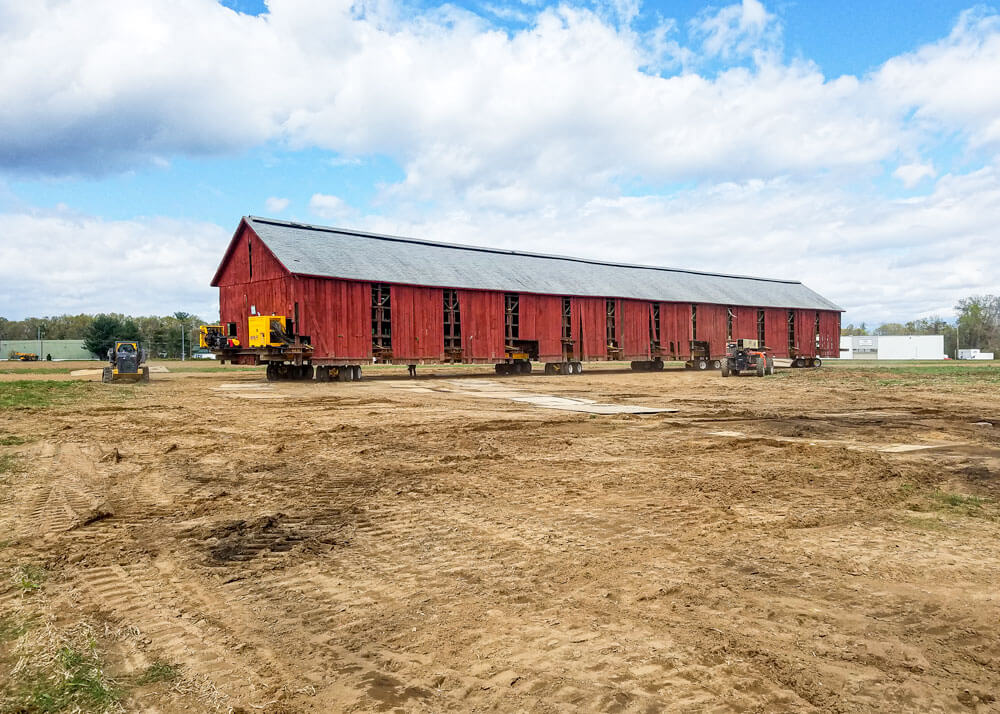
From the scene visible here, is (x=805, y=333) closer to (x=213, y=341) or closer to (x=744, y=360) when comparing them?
(x=744, y=360)

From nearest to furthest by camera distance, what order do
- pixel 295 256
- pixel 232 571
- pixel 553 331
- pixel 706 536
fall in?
pixel 232 571, pixel 706 536, pixel 295 256, pixel 553 331

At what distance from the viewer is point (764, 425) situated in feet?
39.9

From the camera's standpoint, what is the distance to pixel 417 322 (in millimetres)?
30438

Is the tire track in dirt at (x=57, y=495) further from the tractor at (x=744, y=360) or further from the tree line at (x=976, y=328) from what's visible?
the tree line at (x=976, y=328)

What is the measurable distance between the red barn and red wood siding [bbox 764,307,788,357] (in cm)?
12

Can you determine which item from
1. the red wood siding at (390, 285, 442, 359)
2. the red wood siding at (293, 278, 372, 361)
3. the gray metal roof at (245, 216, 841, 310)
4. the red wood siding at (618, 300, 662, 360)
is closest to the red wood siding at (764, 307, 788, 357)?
the gray metal roof at (245, 216, 841, 310)

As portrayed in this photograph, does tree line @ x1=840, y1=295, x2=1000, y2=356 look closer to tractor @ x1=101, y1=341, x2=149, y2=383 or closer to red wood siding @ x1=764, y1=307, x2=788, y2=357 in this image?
red wood siding @ x1=764, y1=307, x2=788, y2=357

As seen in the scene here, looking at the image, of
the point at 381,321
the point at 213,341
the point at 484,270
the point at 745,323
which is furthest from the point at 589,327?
the point at 213,341

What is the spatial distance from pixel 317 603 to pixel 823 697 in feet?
9.46

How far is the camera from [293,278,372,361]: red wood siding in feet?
89.0

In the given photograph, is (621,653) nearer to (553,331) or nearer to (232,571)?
(232,571)

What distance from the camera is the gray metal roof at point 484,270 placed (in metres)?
29.4

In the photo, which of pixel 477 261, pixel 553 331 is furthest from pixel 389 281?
pixel 553 331

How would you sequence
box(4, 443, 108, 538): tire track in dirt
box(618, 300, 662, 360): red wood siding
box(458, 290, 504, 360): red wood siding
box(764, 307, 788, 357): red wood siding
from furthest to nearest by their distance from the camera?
box(764, 307, 788, 357): red wood siding → box(618, 300, 662, 360): red wood siding → box(458, 290, 504, 360): red wood siding → box(4, 443, 108, 538): tire track in dirt
